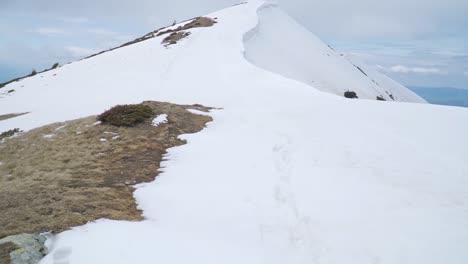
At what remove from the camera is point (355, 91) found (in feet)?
141

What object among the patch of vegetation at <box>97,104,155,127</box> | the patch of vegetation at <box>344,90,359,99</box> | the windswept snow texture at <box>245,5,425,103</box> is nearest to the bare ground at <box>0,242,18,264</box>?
the patch of vegetation at <box>97,104,155,127</box>

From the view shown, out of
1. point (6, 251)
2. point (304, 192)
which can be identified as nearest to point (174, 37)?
point (304, 192)

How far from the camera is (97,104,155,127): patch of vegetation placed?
14.8 m

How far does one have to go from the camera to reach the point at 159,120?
15.6 metres

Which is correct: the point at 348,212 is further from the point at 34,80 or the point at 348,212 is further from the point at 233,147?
the point at 34,80

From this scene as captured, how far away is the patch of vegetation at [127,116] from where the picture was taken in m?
14.8

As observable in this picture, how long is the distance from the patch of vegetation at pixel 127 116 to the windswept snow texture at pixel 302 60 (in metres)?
22.8

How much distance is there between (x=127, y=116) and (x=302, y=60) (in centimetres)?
3407

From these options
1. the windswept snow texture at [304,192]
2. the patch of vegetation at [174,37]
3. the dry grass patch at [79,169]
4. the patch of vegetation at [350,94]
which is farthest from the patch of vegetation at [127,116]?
the patch of vegetation at [174,37]

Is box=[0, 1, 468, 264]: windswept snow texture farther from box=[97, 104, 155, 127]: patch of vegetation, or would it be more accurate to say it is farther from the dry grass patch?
box=[97, 104, 155, 127]: patch of vegetation

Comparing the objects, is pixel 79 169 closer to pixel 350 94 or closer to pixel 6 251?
pixel 6 251

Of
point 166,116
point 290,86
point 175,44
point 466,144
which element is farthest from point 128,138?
point 175,44

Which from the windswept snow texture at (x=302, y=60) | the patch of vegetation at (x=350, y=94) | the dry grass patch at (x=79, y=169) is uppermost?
the windswept snow texture at (x=302, y=60)

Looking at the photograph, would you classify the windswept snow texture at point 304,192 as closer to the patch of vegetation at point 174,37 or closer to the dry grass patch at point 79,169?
the dry grass patch at point 79,169
